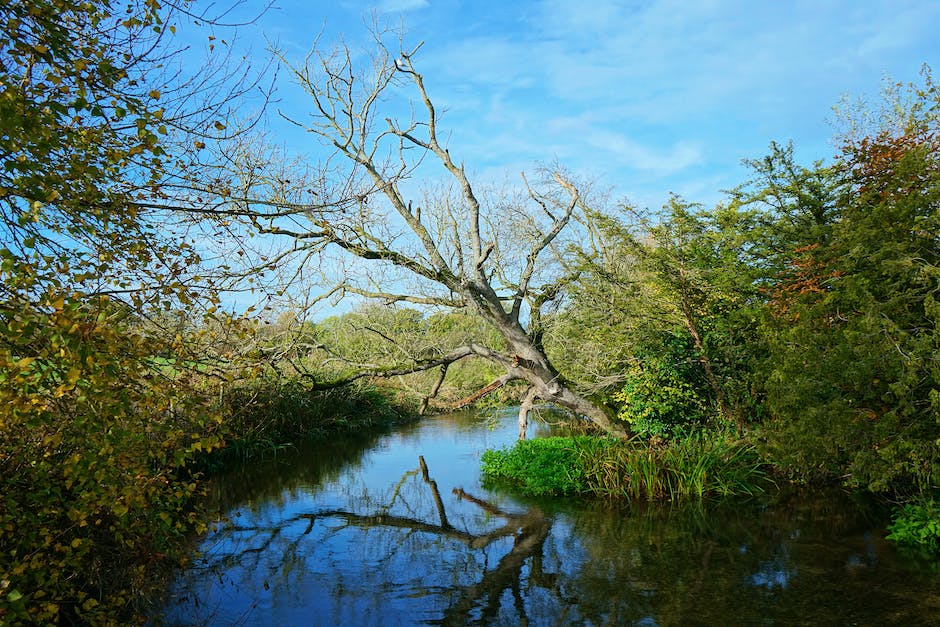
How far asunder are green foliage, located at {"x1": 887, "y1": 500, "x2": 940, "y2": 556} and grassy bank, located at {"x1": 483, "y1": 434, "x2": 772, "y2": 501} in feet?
8.37

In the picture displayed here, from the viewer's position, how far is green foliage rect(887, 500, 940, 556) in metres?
7.99

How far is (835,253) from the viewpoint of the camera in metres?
8.90

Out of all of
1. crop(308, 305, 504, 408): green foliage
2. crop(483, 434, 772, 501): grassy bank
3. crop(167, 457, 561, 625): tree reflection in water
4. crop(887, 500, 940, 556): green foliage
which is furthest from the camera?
crop(308, 305, 504, 408): green foliage

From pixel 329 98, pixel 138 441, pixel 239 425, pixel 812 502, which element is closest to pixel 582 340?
pixel 812 502

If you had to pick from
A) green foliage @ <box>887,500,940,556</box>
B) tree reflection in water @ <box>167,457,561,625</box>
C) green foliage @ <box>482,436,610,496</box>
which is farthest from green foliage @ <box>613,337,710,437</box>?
green foliage @ <box>887,500,940,556</box>

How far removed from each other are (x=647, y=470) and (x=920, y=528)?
12.1 ft

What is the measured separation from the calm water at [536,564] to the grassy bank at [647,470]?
46 cm

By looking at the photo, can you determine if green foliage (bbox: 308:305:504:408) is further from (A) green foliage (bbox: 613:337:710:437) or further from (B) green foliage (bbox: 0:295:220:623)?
(B) green foliage (bbox: 0:295:220:623)

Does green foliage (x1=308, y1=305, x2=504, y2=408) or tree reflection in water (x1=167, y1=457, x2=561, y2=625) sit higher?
green foliage (x1=308, y1=305, x2=504, y2=408)

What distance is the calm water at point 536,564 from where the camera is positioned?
6.36 m

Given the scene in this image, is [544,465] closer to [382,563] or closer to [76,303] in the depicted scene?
[382,563]

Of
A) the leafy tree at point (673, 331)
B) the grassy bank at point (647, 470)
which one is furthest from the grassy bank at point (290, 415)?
the leafy tree at point (673, 331)

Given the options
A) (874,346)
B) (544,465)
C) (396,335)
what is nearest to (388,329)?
(396,335)

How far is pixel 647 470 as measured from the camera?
418 inches
